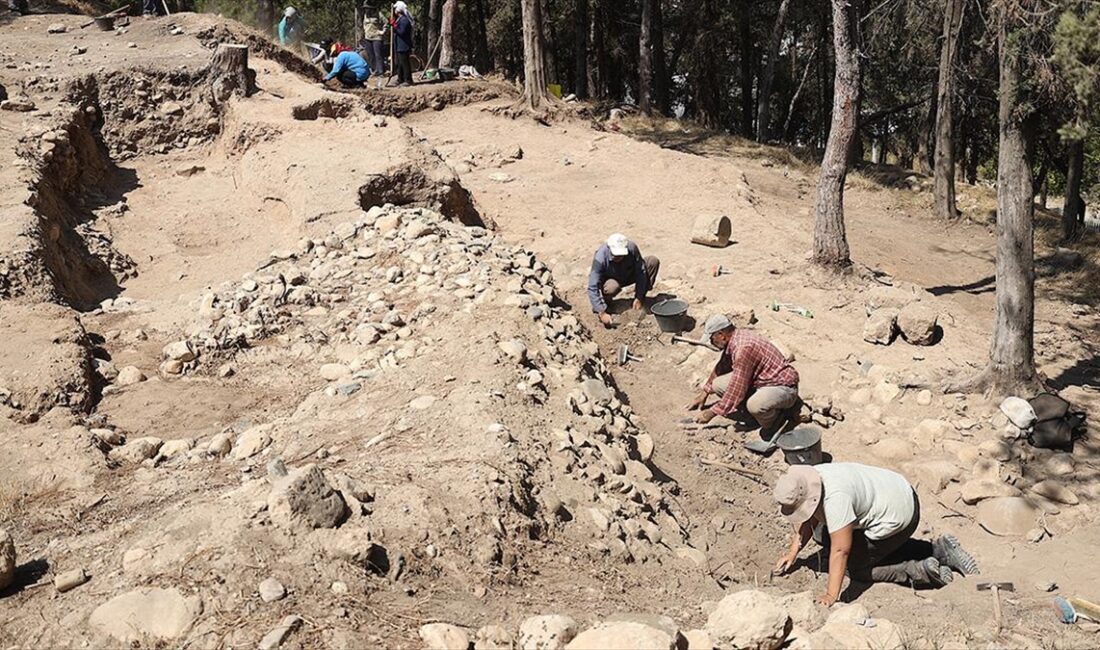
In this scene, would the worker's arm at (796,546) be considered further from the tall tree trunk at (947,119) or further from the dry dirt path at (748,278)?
the tall tree trunk at (947,119)

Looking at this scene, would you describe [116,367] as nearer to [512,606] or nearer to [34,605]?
[34,605]

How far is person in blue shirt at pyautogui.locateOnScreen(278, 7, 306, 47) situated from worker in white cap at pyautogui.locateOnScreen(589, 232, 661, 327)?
34.3 ft

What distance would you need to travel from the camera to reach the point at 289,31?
17.3 m

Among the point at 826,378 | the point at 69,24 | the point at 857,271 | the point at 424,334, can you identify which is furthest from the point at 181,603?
the point at 69,24

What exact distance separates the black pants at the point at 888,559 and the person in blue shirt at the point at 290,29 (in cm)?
1446

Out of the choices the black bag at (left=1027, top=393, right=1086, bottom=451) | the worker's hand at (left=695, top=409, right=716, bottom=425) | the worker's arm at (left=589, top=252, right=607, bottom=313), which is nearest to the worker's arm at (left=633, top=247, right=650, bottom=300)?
the worker's arm at (left=589, top=252, right=607, bottom=313)

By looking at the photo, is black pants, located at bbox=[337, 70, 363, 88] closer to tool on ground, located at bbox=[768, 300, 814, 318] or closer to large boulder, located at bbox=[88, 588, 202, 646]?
tool on ground, located at bbox=[768, 300, 814, 318]

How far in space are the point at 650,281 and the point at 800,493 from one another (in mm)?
4484

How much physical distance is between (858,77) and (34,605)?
8155 millimetres

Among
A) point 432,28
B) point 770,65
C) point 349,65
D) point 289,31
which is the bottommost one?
point 770,65

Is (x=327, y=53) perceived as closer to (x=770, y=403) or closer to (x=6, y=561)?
(x=770, y=403)

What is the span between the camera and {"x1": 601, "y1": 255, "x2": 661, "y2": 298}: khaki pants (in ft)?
28.7

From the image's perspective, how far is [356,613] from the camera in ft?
12.2

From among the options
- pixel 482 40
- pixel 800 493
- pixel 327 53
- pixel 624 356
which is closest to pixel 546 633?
pixel 800 493
